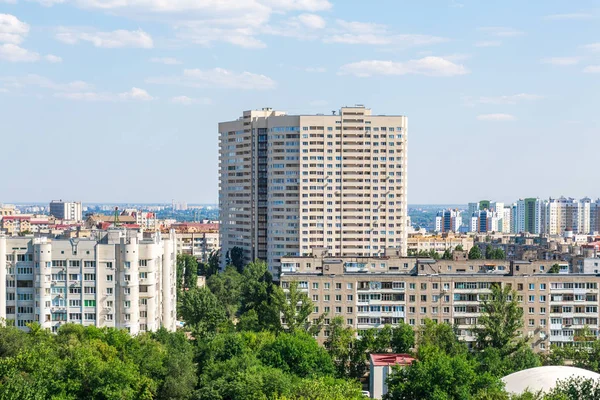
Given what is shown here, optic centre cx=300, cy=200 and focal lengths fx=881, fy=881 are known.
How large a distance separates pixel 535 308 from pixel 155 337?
59.2 ft

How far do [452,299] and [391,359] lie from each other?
8.31 m

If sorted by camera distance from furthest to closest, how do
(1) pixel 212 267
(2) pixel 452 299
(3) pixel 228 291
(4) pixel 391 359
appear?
(1) pixel 212 267 < (3) pixel 228 291 < (2) pixel 452 299 < (4) pixel 391 359

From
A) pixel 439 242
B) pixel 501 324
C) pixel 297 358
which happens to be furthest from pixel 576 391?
pixel 439 242

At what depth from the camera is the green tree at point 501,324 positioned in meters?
39.1

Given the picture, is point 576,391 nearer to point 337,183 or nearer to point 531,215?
point 337,183

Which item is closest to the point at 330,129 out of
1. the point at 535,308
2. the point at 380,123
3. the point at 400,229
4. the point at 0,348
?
the point at 380,123

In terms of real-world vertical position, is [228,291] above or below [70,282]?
below

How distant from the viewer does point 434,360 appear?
30.6 meters

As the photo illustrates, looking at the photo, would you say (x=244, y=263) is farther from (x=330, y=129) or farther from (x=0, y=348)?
(x=0, y=348)

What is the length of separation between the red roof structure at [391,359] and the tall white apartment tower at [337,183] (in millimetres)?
36664

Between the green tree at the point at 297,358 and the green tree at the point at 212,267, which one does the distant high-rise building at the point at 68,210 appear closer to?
the green tree at the point at 212,267

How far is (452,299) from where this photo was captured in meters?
42.2

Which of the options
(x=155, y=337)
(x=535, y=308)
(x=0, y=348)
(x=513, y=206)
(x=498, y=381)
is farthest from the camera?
(x=513, y=206)

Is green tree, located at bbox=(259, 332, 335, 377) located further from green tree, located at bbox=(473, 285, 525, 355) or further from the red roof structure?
green tree, located at bbox=(473, 285, 525, 355)
